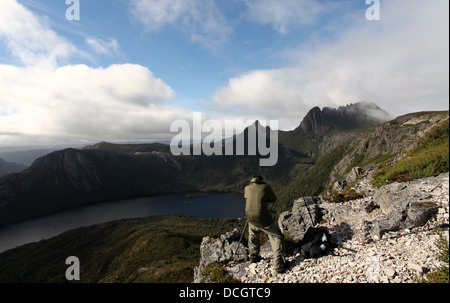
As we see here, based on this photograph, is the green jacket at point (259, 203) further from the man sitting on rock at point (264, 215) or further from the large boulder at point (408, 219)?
the large boulder at point (408, 219)

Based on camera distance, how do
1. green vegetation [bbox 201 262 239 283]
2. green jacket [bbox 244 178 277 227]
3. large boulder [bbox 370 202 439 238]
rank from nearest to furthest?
green jacket [bbox 244 178 277 227] → green vegetation [bbox 201 262 239 283] → large boulder [bbox 370 202 439 238]

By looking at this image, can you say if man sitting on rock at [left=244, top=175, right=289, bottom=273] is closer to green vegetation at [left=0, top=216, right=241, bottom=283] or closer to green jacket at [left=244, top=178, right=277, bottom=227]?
green jacket at [left=244, top=178, right=277, bottom=227]

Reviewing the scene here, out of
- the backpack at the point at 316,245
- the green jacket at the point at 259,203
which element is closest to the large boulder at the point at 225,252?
the green jacket at the point at 259,203

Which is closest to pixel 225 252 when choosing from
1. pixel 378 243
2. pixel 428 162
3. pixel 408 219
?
pixel 378 243

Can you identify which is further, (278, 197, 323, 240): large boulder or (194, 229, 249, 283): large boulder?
(278, 197, 323, 240): large boulder

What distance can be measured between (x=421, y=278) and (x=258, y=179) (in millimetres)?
5895

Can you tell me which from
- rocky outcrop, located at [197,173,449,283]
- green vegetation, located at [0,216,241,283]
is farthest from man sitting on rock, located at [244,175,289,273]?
green vegetation, located at [0,216,241,283]

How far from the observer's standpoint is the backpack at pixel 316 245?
8.75 metres

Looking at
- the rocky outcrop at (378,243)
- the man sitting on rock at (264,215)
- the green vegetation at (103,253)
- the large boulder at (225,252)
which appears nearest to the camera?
the rocky outcrop at (378,243)

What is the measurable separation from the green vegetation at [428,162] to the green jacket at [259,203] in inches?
432

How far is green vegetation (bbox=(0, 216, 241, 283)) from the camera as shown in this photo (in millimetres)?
71750

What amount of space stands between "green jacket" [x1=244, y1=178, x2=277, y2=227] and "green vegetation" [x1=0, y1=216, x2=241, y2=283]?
194 ft
